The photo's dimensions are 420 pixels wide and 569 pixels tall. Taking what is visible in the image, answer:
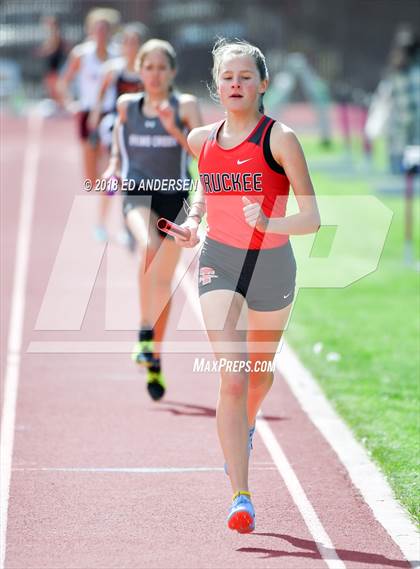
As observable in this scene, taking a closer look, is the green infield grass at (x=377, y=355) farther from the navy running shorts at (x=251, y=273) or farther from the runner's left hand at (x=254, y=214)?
the runner's left hand at (x=254, y=214)

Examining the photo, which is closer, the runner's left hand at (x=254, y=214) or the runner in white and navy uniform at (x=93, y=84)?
the runner's left hand at (x=254, y=214)

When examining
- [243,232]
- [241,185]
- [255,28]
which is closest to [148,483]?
[243,232]

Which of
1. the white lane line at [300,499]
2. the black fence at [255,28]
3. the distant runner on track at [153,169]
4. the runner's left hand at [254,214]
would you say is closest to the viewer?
the runner's left hand at [254,214]

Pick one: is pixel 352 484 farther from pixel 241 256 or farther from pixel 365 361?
pixel 365 361

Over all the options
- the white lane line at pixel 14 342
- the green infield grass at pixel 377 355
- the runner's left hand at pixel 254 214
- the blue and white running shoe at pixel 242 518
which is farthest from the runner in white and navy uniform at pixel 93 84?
the blue and white running shoe at pixel 242 518

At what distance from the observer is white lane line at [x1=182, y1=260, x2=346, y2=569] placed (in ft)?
20.0

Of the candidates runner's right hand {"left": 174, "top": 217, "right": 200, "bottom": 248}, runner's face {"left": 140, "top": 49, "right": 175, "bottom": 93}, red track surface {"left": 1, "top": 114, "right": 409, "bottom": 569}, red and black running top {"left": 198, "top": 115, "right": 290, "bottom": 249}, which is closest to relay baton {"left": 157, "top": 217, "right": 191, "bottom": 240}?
runner's right hand {"left": 174, "top": 217, "right": 200, "bottom": 248}

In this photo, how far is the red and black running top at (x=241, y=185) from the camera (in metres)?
6.25

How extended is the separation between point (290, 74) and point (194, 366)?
2204 cm

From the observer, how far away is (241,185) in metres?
6.25

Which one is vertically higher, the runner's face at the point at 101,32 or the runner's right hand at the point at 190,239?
the runner's face at the point at 101,32

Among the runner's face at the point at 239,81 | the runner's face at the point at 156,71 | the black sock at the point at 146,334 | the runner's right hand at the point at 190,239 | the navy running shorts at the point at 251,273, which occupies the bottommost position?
the navy running shorts at the point at 251,273

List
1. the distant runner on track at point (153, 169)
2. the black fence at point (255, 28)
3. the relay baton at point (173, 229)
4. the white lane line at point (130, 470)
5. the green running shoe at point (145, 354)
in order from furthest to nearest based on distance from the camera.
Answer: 1. the black fence at point (255, 28)
2. the distant runner on track at point (153, 169)
3. the green running shoe at point (145, 354)
4. the white lane line at point (130, 470)
5. the relay baton at point (173, 229)

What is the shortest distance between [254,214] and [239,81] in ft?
2.27
